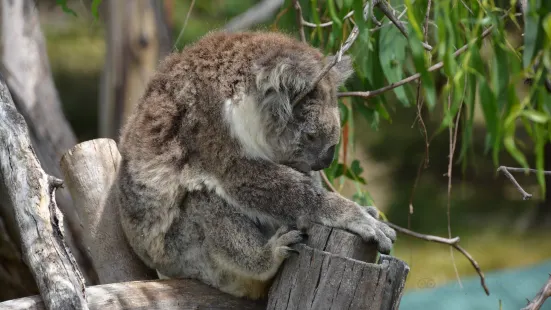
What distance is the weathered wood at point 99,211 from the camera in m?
3.02

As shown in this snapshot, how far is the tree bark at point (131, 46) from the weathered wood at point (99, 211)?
217cm

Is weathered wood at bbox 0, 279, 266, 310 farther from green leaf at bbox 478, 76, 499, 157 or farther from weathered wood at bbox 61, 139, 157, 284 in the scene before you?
green leaf at bbox 478, 76, 499, 157

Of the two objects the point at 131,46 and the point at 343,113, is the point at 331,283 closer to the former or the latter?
the point at 343,113

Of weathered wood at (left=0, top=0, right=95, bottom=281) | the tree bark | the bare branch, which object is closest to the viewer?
weathered wood at (left=0, top=0, right=95, bottom=281)

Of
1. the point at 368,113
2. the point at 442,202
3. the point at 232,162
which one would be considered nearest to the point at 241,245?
the point at 232,162

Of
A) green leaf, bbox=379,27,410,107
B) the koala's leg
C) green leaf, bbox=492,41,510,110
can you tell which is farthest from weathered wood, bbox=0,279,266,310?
green leaf, bbox=492,41,510,110

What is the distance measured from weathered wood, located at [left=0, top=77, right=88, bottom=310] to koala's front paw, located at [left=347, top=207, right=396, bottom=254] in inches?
36.6

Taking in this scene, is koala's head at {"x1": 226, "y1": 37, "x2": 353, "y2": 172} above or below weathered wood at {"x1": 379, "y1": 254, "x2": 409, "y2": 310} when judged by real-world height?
above

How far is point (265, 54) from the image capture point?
272cm

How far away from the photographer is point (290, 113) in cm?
279

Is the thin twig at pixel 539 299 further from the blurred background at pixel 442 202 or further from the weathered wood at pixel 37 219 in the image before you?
the blurred background at pixel 442 202

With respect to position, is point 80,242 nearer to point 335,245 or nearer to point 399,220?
point 335,245

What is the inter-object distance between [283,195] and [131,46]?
2971mm

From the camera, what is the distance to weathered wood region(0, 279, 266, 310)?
2.43m
